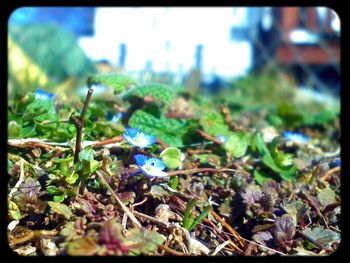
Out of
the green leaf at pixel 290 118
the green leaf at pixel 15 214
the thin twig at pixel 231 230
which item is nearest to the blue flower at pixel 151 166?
the thin twig at pixel 231 230

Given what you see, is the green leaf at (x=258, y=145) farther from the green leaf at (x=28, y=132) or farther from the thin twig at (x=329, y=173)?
the green leaf at (x=28, y=132)

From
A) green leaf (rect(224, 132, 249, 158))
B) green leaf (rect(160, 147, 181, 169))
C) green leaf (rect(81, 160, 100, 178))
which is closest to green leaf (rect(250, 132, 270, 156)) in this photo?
green leaf (rect(224, 132, 249, 158))

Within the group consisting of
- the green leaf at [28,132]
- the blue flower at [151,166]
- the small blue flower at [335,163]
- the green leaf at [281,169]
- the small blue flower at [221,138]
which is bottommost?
the small blue flower at [335,163]

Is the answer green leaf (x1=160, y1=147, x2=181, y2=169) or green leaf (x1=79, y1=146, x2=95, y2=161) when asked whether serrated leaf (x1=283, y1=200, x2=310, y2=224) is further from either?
green leaf (x1=79, y1=146, x2=95, y2=161)

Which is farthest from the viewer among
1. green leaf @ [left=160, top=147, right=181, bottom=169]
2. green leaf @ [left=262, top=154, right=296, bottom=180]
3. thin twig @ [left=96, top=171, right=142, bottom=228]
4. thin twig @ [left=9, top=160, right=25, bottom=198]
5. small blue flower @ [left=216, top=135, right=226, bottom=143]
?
small blue flower @ [left=216, top=135, right=226, bottom=143]

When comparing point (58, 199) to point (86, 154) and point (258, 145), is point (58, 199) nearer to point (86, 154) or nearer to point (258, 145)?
point (86, 154)

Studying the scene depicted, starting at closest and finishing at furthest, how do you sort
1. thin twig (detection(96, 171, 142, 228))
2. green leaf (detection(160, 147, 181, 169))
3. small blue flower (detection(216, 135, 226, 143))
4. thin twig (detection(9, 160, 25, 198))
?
thin twig (detection(96, 171, 142, 228))
thin twig (detection(9, 160, 25, 198))
green leaf (detection(160, 147, 181, 169))
small blue flower (detection(216, 135, 226, 143))

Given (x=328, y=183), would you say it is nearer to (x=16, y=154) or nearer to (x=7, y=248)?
(x=16, y=154)
